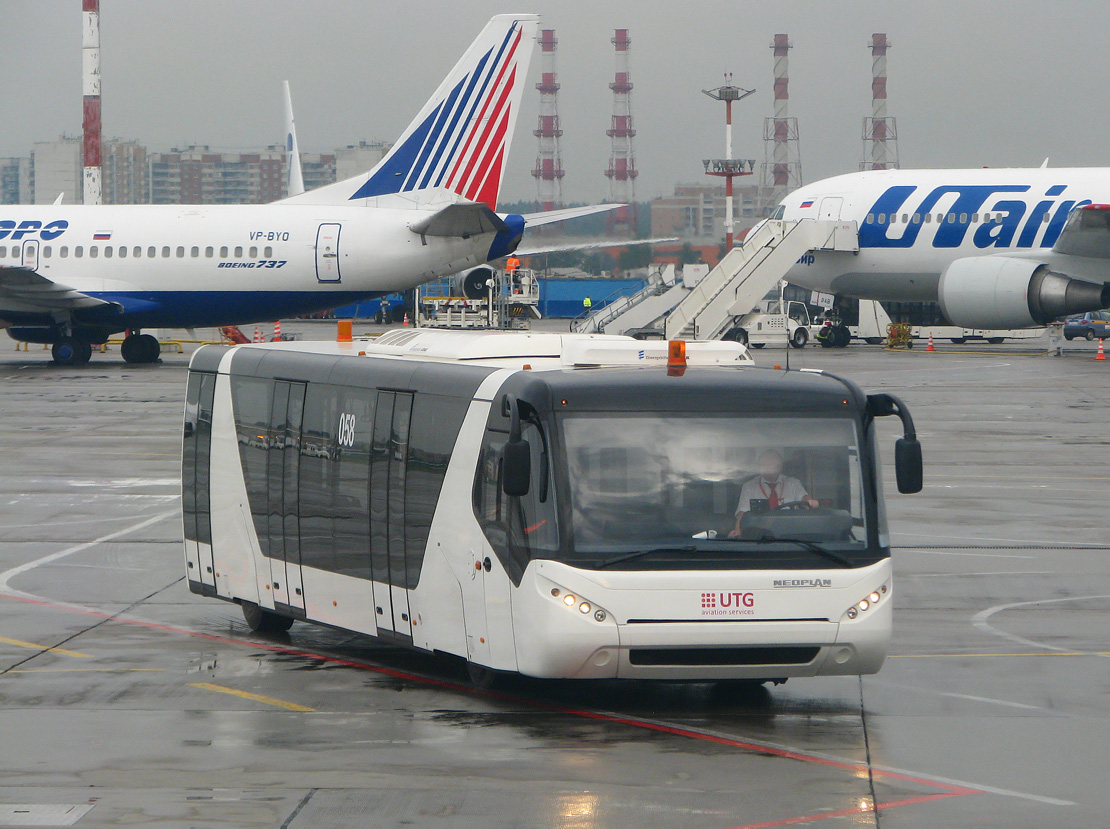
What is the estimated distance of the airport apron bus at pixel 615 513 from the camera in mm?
10172

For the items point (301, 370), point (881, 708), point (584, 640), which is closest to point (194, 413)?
point (301, 370)

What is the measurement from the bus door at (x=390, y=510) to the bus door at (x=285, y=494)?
113 centimetres

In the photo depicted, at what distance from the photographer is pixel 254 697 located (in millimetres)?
11344

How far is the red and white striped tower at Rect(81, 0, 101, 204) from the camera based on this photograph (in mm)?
68688

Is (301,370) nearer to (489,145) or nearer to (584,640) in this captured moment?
(584,640)

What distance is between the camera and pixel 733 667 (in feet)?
33.6

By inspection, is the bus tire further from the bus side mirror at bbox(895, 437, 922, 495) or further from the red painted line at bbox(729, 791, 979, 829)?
the red painted line at bbox(729, 791, 979, 829)

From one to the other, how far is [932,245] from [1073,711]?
4570 cm

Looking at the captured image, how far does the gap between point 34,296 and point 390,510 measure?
37.4 metres

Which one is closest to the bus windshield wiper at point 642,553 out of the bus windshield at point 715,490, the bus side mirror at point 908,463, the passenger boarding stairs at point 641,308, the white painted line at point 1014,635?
the bus windshield at point 715,490

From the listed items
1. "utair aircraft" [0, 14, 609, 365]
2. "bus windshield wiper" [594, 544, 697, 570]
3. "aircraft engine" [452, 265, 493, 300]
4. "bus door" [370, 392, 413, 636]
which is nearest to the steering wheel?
"bus windshield wiper" [594, 544, 697, 570]

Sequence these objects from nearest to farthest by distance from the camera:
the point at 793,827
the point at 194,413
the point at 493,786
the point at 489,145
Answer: the point at 793,827, the point at 493,786, the point at 194,413, the point at 489,145

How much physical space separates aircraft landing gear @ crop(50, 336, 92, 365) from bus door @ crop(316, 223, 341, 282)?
9.02 meters

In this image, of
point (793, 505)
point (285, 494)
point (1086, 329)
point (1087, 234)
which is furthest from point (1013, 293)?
point (793, 505)
